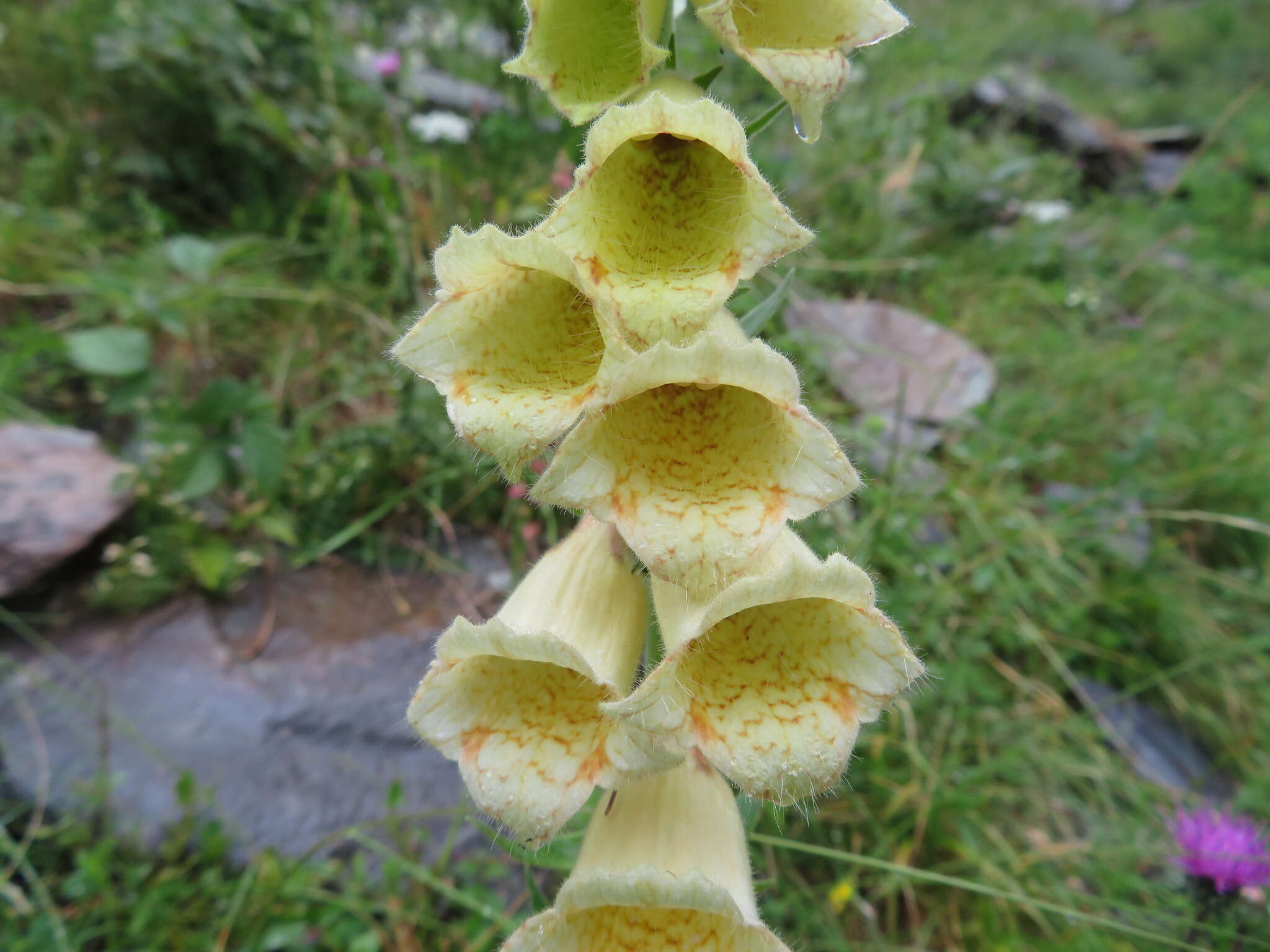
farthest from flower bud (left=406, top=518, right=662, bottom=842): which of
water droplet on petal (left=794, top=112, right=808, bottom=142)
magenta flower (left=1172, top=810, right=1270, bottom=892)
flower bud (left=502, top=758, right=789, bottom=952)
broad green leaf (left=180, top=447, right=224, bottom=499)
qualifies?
broad green leaf (left=180, top=447, right=224, bottom=499)

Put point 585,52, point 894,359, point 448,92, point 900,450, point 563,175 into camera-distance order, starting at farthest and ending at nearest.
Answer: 1. point 448,92
2. point 894,359
3. point 900,450
4. point 563,175
5. point 585,52

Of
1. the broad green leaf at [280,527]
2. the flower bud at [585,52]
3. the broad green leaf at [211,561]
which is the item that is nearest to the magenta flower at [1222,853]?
the flower bud at [585,52]

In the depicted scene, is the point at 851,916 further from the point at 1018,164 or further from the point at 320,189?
the point at 1018,164

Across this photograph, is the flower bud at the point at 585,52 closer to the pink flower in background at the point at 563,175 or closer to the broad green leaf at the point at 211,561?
the pink flower in background at the point at 563,175

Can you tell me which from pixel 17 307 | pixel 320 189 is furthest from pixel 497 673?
pixel 17 307

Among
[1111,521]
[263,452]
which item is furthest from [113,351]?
[1111,521]

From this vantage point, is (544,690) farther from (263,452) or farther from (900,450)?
(900,450)
